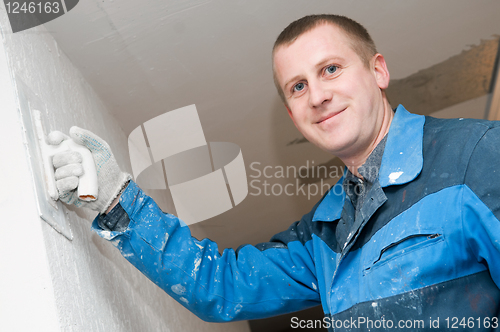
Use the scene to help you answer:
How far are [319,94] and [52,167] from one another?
0.83 meters

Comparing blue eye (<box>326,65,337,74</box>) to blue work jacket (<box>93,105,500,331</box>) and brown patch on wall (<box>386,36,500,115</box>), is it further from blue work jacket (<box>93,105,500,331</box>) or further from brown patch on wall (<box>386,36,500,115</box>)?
brown patch on wall (<box>386,36,500,115</box>)

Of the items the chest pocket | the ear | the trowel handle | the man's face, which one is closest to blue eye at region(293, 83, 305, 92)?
the man's face

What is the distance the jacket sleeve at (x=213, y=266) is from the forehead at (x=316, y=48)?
0.61 meters

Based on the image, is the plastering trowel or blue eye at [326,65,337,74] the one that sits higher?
blue eye at [326,65,337,74]

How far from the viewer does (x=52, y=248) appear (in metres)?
1.00

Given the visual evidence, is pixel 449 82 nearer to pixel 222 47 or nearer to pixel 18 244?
pixel 222 47

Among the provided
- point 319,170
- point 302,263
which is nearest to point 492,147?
point 302,263

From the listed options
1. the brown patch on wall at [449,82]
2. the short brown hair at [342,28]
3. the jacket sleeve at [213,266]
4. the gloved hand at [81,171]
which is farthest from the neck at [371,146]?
the brown patch on wall at [449,82]

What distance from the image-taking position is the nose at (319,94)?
143 centimetres

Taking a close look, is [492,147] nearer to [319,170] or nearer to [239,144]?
[239,144]

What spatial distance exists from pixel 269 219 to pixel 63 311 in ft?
8.66

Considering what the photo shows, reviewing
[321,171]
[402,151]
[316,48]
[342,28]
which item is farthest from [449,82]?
[402,151]

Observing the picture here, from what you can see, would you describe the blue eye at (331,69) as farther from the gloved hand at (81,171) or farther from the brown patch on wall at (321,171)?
the brown patch on wall at (321,171)

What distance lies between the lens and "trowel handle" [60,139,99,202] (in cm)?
115
